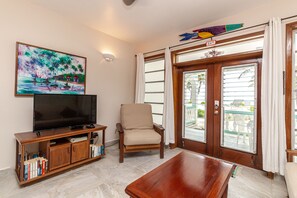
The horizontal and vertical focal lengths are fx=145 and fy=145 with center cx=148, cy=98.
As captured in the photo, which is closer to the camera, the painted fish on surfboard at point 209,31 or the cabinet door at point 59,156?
the cabinet door at point 59,156

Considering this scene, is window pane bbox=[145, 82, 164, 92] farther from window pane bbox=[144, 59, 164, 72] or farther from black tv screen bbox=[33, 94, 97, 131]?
black tv screen bbox=[33, 94, 97, 131]

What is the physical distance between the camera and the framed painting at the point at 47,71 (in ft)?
7.09

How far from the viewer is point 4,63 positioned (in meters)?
2.04

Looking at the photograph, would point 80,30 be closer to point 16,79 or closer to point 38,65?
point 38,65

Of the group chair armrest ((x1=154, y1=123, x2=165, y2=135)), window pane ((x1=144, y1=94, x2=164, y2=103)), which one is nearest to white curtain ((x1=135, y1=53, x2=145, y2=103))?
window pane ((x1=144, y1=94, x2=164, y2=103))

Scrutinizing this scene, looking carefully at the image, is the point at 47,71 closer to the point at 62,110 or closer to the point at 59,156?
the point at 62,110

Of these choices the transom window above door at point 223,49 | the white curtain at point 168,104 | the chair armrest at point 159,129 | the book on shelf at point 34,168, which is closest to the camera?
the book on shelf at point 34,168

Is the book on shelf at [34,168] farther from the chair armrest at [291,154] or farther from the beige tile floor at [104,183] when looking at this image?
the chair armrest at [291,154]

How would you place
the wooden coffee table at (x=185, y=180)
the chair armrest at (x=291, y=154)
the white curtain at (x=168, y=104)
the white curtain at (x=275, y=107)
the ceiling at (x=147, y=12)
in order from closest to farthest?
the wooden coffee table at (x=185, y=180) < the chair armrest at (x=291, y=154) < the white curtain at (x=275, y=107) < the ceiling at (x=147, y=12) < the white curtain at (x=168, y=104)

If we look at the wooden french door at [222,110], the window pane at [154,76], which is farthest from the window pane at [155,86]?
the wooden french door at [222,110]

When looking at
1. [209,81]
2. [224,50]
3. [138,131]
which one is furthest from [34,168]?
[224,50]

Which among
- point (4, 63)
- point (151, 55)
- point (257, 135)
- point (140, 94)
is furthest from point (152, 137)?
point (4, 63)

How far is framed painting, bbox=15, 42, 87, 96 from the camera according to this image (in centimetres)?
216

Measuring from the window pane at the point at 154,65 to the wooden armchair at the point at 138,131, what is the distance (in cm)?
108
